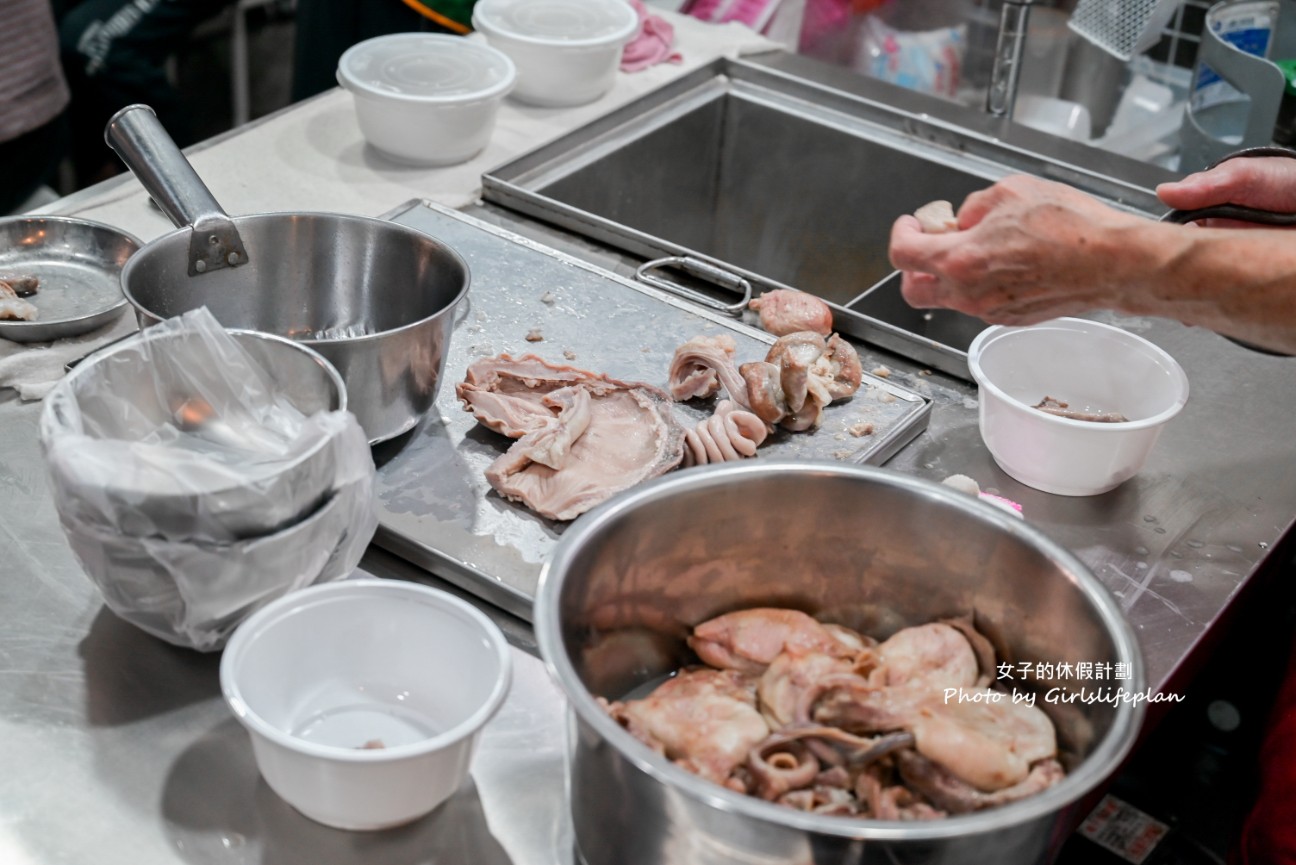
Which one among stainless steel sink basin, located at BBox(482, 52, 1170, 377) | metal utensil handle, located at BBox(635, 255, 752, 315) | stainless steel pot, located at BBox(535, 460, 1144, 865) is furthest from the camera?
stainless steel sink basin, located at BBox(482, 52, 1170, 377)

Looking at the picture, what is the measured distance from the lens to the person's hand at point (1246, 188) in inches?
56.5

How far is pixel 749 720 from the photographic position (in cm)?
98

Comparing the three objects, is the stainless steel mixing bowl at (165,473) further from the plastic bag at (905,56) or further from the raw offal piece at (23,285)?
the plastic bag at (905,56)

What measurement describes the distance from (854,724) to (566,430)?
49 cm

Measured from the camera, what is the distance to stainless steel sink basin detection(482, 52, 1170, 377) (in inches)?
80.9

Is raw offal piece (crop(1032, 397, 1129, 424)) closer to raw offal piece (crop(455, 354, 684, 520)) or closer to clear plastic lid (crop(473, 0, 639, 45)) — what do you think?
raw offal piece (crop(455, 354, 684, 520))

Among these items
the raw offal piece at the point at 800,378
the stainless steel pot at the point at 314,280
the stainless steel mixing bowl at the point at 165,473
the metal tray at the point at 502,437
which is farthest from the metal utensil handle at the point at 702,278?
the stainless steel mixing bowl at the point at 165,473

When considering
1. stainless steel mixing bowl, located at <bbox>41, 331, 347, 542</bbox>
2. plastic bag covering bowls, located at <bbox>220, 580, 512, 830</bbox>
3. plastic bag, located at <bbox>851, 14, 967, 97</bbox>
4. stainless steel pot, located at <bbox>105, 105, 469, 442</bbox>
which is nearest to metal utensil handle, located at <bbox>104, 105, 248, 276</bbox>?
stainless steel pot, located at <bbox>105, 105, 469, 442</bbox>

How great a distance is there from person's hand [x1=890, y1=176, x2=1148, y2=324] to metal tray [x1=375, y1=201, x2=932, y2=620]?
0.76ft

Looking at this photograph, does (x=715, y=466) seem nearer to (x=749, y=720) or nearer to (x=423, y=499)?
(x=749, y=720)

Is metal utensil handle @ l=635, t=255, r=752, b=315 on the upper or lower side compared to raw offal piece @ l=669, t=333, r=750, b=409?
lower

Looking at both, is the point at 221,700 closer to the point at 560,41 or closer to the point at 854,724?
the point at 854,724

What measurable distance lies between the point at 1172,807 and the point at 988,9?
207 cm

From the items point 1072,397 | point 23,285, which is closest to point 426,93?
point 23,285
